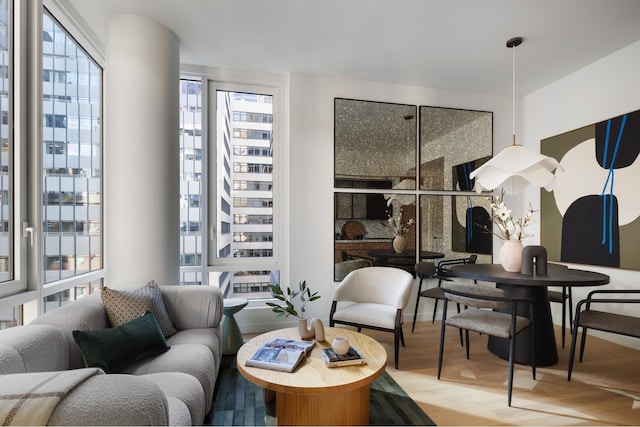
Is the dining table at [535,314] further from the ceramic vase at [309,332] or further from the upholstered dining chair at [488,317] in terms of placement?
the ceramic vase at [309,332]

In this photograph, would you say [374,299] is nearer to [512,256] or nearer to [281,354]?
[512,256]

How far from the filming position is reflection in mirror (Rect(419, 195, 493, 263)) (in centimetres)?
397

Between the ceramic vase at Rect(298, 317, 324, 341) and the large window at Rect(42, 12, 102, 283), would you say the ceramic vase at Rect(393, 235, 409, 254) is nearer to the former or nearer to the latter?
the ceramic vase at Rect(298, 317, 324, 341)

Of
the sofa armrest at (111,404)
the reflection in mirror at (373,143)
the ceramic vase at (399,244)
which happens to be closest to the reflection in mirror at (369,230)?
the ceramic vase at (399,244)

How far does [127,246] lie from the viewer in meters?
2.61

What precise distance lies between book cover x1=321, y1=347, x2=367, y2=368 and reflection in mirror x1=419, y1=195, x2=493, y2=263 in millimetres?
2393

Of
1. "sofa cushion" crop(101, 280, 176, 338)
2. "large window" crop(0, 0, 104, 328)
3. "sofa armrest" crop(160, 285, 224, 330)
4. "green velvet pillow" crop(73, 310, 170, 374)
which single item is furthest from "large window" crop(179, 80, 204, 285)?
"green velvet pillow" crop(73, 310, 170, 374)

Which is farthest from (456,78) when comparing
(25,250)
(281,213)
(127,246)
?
(25,250)

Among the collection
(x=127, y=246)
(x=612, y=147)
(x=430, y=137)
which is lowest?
(x=127, y=246)

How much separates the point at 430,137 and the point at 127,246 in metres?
3.43

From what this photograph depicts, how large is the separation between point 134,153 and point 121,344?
61.8 inches

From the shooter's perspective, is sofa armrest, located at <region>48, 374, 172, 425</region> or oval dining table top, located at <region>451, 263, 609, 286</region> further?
oval dining table top, located at <region>451, 263, 609, 286</region>

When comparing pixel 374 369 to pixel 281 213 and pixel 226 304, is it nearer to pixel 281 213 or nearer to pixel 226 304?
pixel 226 304

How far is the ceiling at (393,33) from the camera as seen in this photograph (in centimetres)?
Answer: 252
